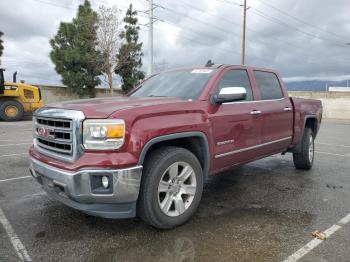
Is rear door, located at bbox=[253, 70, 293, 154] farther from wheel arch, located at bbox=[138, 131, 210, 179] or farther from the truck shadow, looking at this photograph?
wheel arch, located at bbox=[138, 131, 210, 179]

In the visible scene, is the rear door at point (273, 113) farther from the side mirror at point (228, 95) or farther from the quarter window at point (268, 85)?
the side mirror at point (228, 95)

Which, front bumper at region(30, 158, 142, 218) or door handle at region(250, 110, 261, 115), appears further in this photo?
door handle at region(250, 110, 261, 115)

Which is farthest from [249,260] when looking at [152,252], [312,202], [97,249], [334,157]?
[334,157]

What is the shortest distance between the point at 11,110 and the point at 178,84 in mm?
16558

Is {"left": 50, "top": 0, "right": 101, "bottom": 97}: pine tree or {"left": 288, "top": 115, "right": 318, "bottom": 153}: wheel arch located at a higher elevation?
{"left": 50, "top": 0, "right": 101, "bottom": 97}: pine tree

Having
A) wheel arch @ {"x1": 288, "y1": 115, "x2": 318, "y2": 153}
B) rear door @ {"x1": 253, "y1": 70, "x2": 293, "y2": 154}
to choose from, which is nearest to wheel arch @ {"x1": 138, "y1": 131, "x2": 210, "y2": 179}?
rear door @ {"x1": 253, "y1": 70, "x2": 293, "y2": 154}

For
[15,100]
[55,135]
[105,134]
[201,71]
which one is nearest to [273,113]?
[201,71]

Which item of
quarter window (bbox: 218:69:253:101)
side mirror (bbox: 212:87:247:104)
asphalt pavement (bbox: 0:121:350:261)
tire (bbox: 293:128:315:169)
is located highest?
quarter window (bbox: 218:69:253:101)

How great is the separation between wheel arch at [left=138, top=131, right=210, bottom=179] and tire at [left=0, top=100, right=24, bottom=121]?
17067mm

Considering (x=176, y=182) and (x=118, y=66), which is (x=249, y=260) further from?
(x=118, y=66)

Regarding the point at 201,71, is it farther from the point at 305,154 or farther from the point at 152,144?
the point at 305,154

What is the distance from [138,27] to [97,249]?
29677 millimetres

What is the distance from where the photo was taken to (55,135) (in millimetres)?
3562

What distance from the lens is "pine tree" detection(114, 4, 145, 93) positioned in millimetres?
29594
